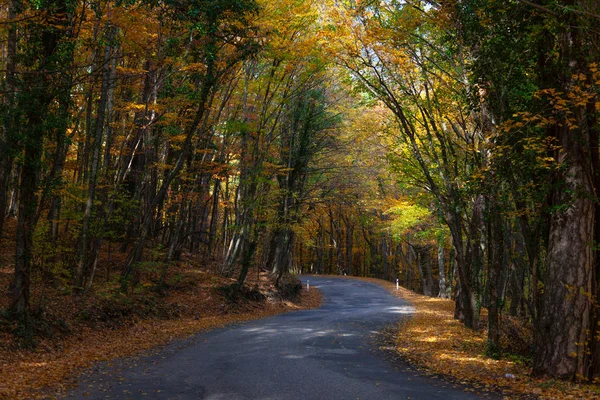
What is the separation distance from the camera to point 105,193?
1867 centimetres

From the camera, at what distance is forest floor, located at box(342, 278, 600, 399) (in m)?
7.59

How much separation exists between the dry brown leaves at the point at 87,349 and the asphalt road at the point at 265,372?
52 centimetres

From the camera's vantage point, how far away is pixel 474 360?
1021 cm

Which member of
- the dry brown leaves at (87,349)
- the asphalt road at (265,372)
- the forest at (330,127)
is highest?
the forest at (330,127)

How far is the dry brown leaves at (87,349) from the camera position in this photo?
732 cm

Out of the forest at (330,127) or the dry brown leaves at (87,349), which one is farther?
the forest at (330,127)

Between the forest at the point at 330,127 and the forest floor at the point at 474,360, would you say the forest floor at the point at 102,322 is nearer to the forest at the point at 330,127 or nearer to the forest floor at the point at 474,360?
the forest at the point at 330,127

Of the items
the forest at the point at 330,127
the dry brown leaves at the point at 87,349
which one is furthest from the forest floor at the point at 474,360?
the dry brown leaves at the point at 87,349

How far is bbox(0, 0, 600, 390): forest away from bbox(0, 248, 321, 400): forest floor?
0.35 meters

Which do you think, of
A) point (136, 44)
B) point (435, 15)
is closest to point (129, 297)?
point (136, 44)

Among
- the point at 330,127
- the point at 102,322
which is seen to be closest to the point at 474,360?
the point at 102,322

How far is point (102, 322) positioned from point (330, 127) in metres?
16.7

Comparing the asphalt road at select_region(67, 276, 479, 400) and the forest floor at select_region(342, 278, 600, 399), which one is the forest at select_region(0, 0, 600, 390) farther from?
the asphalt road at select_region(67, 276, 479, 400)

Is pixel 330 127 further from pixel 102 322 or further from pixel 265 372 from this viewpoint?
pixel 265 372
